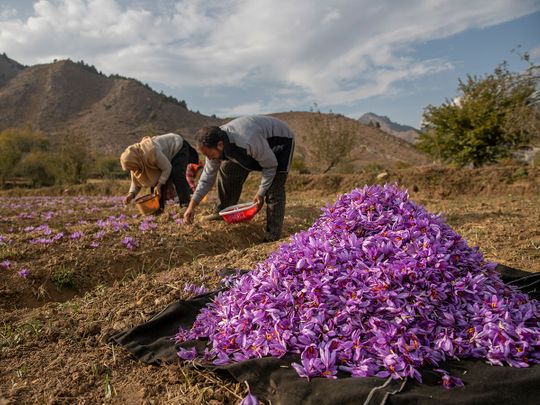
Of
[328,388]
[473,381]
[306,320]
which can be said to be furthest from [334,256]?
[473,381]

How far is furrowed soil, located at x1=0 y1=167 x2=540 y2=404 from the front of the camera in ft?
6.39

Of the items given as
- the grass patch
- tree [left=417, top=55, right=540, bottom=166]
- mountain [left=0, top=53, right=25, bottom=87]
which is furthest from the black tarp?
mountain [left=0, top=53, right=25, bottom=87]

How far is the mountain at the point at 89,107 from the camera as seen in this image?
47750mm

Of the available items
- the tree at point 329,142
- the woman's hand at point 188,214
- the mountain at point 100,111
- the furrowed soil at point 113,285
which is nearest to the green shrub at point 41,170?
the tree at point 329,142

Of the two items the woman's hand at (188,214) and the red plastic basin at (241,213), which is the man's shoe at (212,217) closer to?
the woman's hand at (188,214)

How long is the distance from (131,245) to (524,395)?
4060 millimetres

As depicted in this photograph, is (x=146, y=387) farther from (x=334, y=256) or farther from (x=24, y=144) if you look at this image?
(x=24, y=144)

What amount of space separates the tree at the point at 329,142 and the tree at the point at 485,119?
369 centimetres

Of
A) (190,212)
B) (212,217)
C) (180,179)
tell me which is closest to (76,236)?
(190,212)

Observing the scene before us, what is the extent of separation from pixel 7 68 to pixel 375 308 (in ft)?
281

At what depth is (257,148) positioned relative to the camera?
14.4 ft

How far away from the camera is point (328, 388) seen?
1644mm

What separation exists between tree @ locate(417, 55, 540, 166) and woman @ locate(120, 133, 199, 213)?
11.7 metres

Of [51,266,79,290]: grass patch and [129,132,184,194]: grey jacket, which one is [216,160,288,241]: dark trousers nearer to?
[129,132,184,194]: grey jacket
